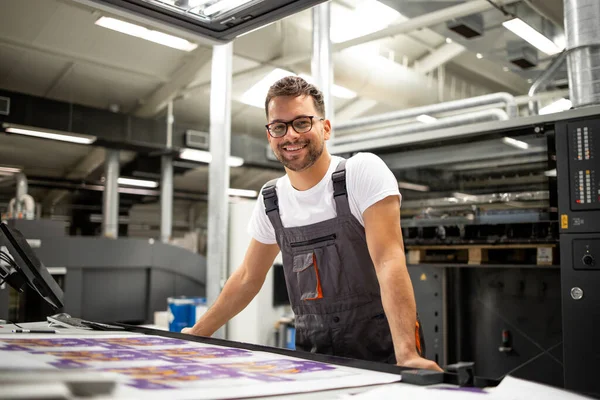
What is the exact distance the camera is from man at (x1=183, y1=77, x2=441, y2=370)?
5.65 feet

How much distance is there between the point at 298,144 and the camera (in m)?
1.79

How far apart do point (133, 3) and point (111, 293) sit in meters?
5.81

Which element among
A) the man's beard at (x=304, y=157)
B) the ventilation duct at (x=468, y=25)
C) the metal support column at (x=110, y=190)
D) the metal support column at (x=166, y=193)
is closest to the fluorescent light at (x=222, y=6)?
the man's beard at (x=304, y=157)

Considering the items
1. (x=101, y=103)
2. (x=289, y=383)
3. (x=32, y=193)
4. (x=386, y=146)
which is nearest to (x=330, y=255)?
(x=289, y=383)

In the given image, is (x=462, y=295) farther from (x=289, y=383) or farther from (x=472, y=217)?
(x=289, y=383)

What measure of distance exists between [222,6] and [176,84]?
293 inches

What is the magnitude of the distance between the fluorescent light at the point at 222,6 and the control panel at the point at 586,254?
6.77 feet

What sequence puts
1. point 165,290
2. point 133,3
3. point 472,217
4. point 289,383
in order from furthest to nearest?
1. point 165,290
2. point 472,217
3. point 133,3
4. point 289,383

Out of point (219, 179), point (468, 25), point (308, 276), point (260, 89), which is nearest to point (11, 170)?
point (260, 89)

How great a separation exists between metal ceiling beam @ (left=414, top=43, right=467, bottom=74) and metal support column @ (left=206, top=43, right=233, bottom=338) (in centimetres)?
445

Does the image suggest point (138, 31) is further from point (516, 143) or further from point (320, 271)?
point (320, 271)

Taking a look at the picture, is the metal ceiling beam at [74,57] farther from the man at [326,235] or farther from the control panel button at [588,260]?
the control panel button at [588,260]

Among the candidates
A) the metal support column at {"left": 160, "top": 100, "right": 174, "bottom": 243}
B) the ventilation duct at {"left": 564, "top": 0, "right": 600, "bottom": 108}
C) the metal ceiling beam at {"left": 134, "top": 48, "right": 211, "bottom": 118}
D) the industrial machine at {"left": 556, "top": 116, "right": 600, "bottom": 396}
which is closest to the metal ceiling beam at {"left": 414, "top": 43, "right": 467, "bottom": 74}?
the metal ceiling beam at {"left": 134, "top": 48, "right": 211, "bottom": 118}

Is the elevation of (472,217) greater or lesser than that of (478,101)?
lesser
